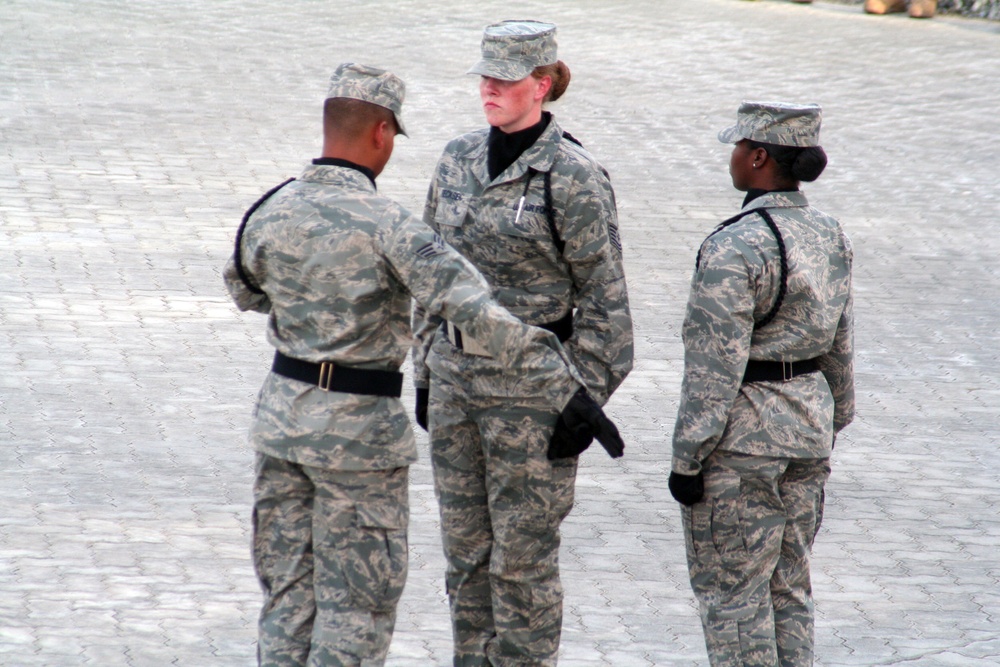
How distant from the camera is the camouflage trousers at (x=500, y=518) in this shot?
4.28 metres

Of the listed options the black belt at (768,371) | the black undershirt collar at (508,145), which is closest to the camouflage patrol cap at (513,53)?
the black undershirt collar at (508,145)

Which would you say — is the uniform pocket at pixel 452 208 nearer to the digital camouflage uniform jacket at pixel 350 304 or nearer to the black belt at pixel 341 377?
the digital camouflage uniform jacket at pixel 350 304

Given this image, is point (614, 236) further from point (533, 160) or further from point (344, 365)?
point (344, 365)

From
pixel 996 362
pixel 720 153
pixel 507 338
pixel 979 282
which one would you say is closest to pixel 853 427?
pixel 996 362

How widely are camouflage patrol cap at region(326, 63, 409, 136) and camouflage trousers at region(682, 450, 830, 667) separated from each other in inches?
58.8

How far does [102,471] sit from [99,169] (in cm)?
604

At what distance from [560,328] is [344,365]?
0.84m

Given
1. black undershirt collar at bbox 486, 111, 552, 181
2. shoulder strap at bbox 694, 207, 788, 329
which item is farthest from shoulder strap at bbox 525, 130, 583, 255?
shoulder strap at bbox 694, 207, 788, 329

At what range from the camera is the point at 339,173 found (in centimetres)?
385

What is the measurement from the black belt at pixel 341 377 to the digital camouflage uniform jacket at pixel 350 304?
18mm

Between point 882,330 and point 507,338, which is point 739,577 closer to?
point 507,338

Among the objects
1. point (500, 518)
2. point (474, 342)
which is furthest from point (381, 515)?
point (474, 342)

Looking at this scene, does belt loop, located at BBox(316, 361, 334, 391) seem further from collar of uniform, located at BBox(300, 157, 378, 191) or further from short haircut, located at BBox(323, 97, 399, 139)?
short haircut, located at BBox(323, 97, 399, 139)

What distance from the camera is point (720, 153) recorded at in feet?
46.2
